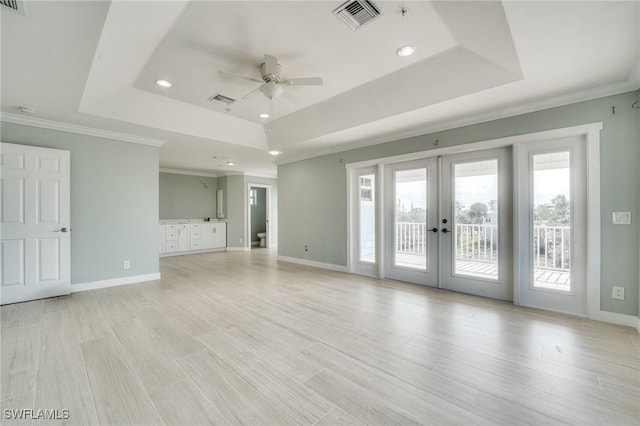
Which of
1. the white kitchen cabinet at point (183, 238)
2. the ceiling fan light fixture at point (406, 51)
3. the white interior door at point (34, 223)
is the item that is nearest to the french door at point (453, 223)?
the ceiling fan light fixture at point (406, 51)

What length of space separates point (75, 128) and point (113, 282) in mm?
2481

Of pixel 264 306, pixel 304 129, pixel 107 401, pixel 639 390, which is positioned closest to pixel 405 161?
pixel 304 129

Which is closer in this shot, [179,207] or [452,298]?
[452,298]

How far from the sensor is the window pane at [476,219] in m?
3.75

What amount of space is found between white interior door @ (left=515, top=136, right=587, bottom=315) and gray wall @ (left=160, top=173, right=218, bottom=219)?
28.3 ft

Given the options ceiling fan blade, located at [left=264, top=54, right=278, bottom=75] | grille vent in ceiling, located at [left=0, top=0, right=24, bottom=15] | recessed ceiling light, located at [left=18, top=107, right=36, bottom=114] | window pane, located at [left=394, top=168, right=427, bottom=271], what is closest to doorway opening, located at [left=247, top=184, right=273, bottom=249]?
window pane, located at [left=394, top=168, right=427, bottom=271]

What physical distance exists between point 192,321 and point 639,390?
3.73 meters

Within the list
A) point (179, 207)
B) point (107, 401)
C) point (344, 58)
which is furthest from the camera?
point (179, 207)

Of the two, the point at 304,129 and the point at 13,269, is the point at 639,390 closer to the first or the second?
the point at 304,129

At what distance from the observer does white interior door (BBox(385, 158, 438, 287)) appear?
4.30 m

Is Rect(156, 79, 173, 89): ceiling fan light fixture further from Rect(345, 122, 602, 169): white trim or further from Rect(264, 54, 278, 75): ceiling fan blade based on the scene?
Rect(345, 122, 602, 169): white trim

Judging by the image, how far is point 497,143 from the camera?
3.61 meters

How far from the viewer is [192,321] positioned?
2994 mm

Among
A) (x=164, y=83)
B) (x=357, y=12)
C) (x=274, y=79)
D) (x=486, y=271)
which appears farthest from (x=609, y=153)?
(x=164, y=83)
